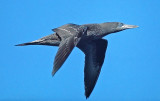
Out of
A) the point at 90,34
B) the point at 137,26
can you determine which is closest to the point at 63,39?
the point at 90,34

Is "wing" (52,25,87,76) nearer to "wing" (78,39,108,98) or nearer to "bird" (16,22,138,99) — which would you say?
"bird" (16,22,138,99)

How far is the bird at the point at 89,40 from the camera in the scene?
35.1 ft

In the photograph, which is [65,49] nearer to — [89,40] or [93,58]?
[89,40]

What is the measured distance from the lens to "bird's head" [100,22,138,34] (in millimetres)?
11796

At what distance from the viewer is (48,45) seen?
11672mm

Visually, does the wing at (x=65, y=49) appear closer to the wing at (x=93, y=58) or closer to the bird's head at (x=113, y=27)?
the bird's head at (x=113, y=27)

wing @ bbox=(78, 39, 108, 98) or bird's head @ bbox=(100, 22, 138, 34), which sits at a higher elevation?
bird's head @ bbox=(100, 22, 138, 34)

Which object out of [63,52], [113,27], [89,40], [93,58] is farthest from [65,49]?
[93,58]

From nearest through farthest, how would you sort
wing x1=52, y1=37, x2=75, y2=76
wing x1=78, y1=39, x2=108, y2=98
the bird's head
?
wing x1=52, y1=37, x2=75, y2=76
the bird's head
wing x1=78, y1=39, x2=108, y2=98

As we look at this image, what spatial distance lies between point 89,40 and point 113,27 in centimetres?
100

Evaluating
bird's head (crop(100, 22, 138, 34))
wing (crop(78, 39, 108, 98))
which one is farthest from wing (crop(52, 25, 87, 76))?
wing (crop(78, 39, 108, 98))

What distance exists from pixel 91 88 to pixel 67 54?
11.4ft

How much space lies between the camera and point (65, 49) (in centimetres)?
911

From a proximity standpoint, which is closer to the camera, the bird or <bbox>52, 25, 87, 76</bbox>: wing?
<bbox>52, 25, 87, 76</bbox>: wing
